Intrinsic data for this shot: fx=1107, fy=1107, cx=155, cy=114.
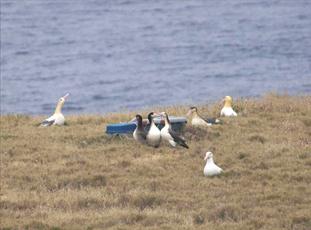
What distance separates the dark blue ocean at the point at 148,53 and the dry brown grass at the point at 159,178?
11.0 m

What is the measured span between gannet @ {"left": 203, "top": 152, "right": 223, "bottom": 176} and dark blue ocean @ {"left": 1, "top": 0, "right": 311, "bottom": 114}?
516 inches

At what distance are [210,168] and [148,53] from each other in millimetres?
34064

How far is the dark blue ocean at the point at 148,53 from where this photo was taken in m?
37.5

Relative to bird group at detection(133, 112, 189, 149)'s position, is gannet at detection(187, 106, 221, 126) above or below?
below

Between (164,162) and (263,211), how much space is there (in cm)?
297

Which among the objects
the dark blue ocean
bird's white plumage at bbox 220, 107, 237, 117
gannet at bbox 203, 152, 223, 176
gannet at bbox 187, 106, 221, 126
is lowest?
the dark blue ocean

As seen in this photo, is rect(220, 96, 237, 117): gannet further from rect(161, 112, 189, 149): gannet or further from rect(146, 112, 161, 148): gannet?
rect(146, 112, 161, 148): gannet

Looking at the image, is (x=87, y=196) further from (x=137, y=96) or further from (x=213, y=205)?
(x=137, y=96)

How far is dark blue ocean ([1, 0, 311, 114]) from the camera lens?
123 ft

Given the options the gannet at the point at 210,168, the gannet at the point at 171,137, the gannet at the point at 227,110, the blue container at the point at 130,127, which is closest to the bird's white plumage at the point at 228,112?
the gannet at the point at 227,110

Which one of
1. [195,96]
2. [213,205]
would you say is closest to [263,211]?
[213,205]

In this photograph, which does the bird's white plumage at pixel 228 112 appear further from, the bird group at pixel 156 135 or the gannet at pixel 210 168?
the gannet at pixel 210 168

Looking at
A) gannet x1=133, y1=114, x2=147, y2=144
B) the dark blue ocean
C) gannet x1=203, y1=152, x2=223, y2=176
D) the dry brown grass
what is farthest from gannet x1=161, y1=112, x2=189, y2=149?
the dark blue ocean

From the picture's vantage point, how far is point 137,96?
123ft
